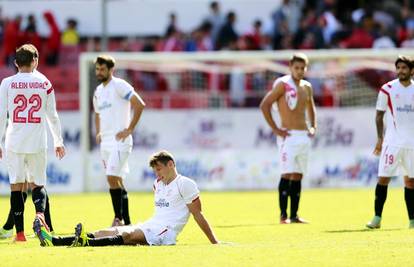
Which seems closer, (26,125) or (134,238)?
(134,238)

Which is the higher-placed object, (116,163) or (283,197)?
(116,163)

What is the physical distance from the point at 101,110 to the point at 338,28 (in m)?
16.9

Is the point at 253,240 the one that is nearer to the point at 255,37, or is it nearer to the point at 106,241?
the point at 106,241

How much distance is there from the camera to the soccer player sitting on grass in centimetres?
1355

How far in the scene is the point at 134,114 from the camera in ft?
55.9

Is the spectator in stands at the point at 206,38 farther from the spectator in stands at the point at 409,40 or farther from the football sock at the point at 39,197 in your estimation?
the football sock at the point at 39,197

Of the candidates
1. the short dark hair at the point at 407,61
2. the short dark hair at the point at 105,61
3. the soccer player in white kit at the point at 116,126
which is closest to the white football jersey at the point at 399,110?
the short dark hair at the point at 407,61

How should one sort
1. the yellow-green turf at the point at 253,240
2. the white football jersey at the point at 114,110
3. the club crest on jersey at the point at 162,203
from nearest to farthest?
the yellow-green turf at the point at 253,240 < the club crest on jersey at the point at 162,203 < the white football jersey at the point at 114,110

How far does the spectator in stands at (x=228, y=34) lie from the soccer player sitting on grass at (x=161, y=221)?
19611 mm

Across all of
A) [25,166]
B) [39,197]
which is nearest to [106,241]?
[39,197]

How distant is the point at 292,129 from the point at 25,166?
508 centimetres

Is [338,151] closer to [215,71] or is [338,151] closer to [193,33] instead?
[215,71]

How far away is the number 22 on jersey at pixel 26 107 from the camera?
14.6 metres

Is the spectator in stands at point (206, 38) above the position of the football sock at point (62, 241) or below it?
above
